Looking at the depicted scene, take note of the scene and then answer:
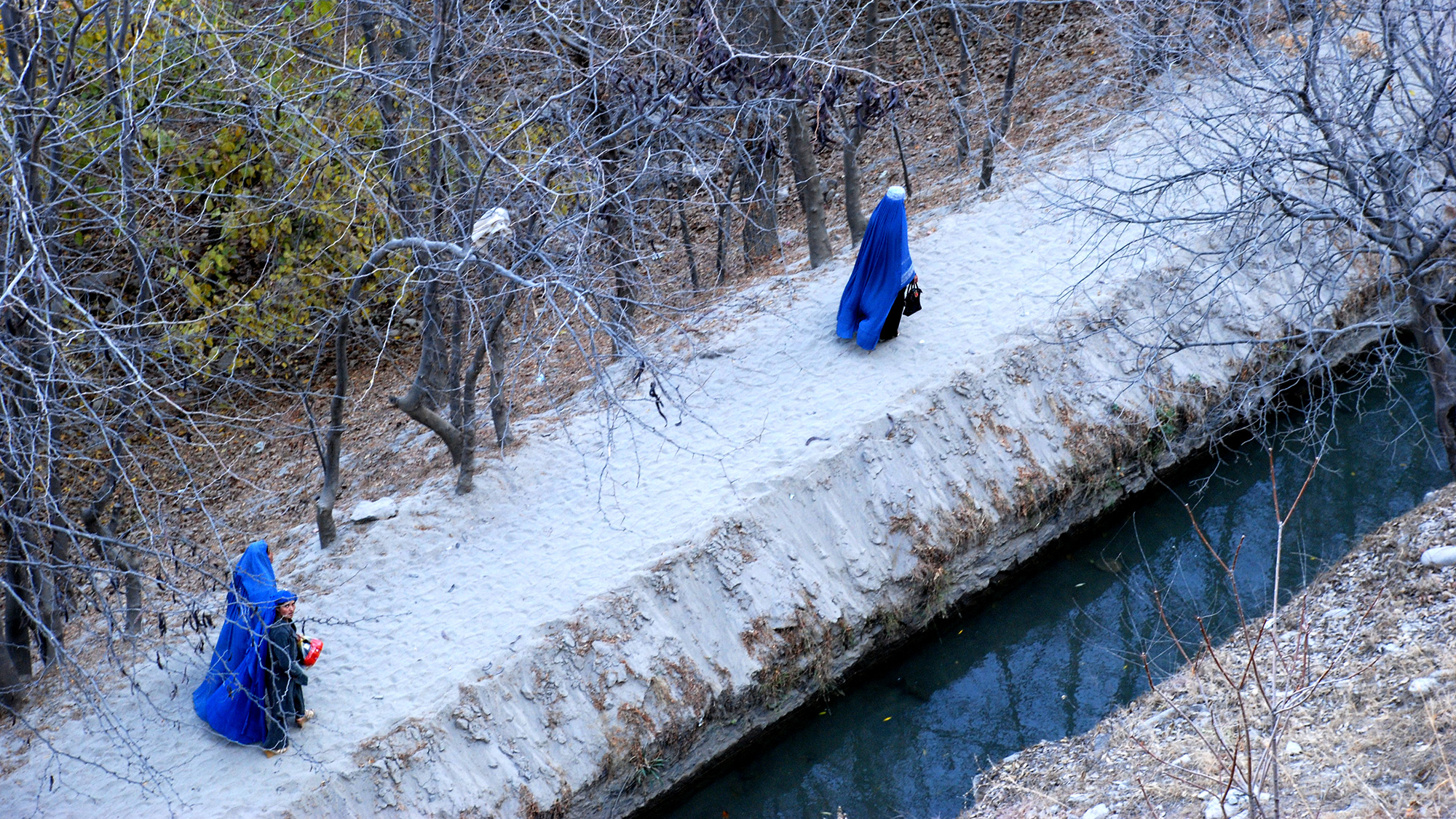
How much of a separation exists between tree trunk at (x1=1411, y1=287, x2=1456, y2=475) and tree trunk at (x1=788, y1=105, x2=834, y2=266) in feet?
18.9

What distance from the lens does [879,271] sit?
948 cm

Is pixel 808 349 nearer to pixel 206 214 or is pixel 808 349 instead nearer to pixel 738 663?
pixel 738 663

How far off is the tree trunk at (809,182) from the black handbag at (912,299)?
1929mm

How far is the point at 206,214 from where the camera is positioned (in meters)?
10.8

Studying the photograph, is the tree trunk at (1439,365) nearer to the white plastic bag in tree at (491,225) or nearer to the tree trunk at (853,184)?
the tree trunk at (853,184)

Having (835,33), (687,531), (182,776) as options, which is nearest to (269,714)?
(182,776)

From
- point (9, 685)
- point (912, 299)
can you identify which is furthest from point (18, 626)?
point (912, 299)

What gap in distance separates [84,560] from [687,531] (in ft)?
13.2

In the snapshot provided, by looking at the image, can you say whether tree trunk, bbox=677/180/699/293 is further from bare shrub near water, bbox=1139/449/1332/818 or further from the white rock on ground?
bare shrub near water, bbox=1139/449/1332/818

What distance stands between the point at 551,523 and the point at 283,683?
2.44m

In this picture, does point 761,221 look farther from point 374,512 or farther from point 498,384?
point 374,512

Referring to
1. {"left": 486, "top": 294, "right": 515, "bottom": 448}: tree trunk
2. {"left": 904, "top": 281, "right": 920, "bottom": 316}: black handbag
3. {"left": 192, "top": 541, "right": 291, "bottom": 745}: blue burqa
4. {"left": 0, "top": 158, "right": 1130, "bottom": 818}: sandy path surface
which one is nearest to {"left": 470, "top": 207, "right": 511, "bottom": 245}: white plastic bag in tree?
{"left": 0, "top": 158, "right": 1130, "bottom": 818}: sandy path surface

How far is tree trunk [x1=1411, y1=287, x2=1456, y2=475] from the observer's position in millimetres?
6691

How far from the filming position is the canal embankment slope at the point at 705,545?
7059 millimetres
